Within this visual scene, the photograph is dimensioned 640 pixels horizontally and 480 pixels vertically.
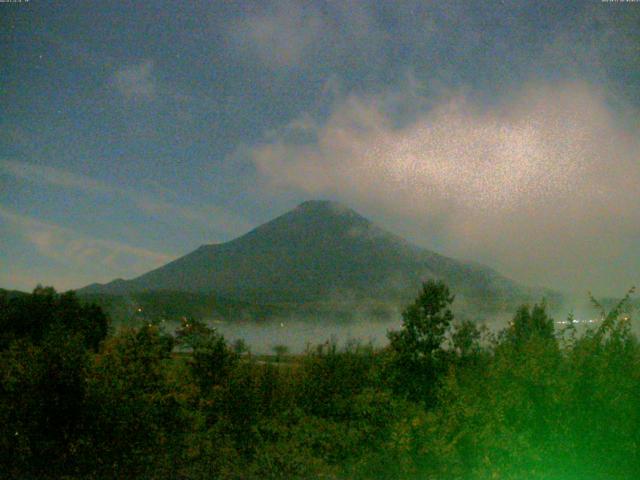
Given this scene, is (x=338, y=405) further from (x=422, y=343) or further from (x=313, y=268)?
(x=313, y=268)

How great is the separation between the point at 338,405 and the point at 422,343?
5.95 ft

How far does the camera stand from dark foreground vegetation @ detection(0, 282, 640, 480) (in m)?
5.71

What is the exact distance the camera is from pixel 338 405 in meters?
10.9

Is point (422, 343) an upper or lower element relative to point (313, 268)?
lower

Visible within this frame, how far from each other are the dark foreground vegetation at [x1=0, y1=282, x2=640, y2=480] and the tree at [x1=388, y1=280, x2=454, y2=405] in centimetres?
2

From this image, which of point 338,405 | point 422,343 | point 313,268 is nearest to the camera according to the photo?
point 338,405

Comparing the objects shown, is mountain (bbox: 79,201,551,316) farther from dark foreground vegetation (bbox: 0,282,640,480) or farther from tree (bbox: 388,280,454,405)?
dark foreground vegetation (bbox: 0,282,640,480)

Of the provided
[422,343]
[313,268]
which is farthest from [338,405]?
[313,268]

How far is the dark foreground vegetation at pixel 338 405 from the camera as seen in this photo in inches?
225

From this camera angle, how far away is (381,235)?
13062 centimetres

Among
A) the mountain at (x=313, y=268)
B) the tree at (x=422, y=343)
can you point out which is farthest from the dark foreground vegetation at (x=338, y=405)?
the mountain at (x=313, y=268)

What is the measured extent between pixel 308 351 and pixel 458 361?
2900 millimetres

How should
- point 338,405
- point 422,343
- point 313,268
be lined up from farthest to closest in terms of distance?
1. point 313,268
2. point 422,343
3. point 338,405

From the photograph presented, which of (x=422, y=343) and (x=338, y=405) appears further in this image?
(x=422, y=343)
